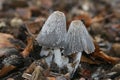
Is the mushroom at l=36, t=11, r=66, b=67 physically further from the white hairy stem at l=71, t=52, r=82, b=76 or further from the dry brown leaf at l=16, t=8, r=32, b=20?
the dry brown leaf at l=16, t=8, r=32, b=20

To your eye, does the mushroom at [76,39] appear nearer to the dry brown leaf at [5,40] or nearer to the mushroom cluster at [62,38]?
the mushroom cluster at [62,38]

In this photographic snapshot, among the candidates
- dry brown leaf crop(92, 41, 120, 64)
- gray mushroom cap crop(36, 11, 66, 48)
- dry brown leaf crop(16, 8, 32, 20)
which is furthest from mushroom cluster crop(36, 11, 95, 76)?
dry brown leaf crop(16, 8, 32, 20)

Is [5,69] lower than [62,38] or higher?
lower

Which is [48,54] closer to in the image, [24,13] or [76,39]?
[76,39]

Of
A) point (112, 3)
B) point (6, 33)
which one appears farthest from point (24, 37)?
point (112, 3)

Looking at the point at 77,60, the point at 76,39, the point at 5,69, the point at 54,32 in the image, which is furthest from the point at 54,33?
the point at 5,69

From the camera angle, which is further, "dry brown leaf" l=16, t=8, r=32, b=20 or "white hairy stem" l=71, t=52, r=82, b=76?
"dry brown leaf" l=16, t=8, r=32, b=20

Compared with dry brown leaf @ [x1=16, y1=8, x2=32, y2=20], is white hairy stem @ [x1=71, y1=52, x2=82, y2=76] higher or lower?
Answer: lower

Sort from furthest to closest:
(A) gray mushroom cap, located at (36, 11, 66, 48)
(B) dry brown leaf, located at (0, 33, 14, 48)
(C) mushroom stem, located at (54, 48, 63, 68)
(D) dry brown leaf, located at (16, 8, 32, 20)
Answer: (D) dry brown leaf, located at (16, 8, 32, 20) → (B) dry brown leaf, located at (0, 33, 14, 48) → (C) mushroom stem, located at (54, 48, 63, 68) → (A) gray mushroom cap, located at (36, 11, 66, 48)
